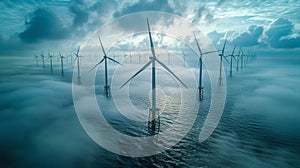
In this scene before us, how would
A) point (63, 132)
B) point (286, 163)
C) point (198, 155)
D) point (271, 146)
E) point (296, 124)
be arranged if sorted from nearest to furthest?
point (286, 163)
point (198, 155)
point (271, 146)
point (63, 132)
point (296, 124)

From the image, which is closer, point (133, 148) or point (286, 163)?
point (286, 163)

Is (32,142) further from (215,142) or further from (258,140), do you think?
(258,140)

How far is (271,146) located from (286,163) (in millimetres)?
5851

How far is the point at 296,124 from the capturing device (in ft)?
163

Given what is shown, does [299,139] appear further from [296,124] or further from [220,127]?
[220,127]

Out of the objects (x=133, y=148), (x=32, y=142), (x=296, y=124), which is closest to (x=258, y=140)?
(x=296, y=124)

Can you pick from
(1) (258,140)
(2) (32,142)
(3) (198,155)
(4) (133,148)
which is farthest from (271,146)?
(2) (32,142)

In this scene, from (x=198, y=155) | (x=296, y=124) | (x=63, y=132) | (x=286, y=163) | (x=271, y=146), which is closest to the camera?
(x=286, y=163)

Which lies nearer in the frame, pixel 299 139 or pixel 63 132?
pixel 299 139

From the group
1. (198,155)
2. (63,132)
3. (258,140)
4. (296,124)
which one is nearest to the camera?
(198,155)

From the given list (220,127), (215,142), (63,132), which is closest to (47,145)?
(63,132)

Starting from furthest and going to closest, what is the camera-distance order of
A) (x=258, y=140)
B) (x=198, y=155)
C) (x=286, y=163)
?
(x=258, y=140) → (x=198, y=155) → (x=286, y=163)

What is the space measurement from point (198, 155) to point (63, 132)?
29.5 metres

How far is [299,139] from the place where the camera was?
4016 centimetres
